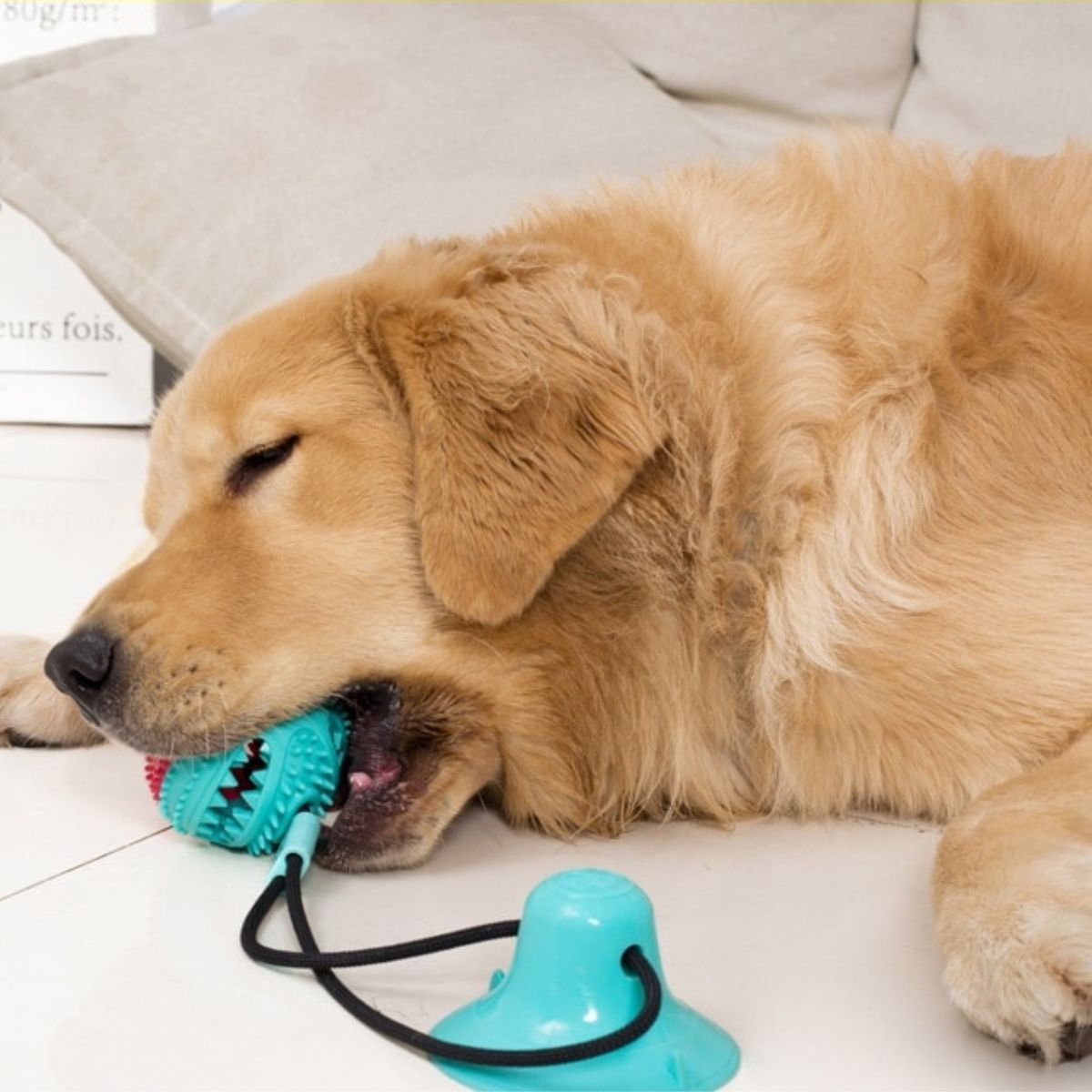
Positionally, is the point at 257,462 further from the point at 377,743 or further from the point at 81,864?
the point at 81,864

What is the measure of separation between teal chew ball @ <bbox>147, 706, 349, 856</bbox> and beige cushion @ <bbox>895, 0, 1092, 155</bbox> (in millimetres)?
2240

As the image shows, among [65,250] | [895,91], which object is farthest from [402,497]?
[895,91]

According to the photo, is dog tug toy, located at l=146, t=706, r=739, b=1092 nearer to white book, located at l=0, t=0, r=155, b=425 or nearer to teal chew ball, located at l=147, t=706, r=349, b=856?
teal chew ball, located at l=147, t=706, r=349, b=856

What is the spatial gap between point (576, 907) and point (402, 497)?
62 centimetres

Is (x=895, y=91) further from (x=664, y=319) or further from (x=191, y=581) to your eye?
(x=191, y=581)

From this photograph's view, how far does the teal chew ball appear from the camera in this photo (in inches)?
69.8

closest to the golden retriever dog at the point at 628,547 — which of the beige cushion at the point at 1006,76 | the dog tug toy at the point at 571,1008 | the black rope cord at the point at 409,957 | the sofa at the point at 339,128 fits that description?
the black rope cord at the point at 409,957

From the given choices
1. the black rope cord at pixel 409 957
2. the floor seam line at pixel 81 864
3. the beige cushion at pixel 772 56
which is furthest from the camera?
the beige cushion at pixel 772 56

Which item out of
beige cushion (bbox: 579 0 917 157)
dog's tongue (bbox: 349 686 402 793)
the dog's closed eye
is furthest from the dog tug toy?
beige cushion (bbox: 579 0 917 157)

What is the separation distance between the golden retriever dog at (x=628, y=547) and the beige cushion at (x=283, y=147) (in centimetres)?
129

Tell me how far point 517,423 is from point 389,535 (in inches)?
7.5

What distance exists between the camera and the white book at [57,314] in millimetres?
4418

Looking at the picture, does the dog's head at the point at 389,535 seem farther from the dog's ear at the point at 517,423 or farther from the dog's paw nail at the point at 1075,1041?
the dog's paw nail at the point at 1075,1041

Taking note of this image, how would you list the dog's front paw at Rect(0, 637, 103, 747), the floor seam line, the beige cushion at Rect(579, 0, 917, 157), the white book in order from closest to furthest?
the floor seam line → the dog's front paw at Rect(0, 637, 103, 747) → the beige cushion at Rect(579, 0, 917, 157) → the white book
